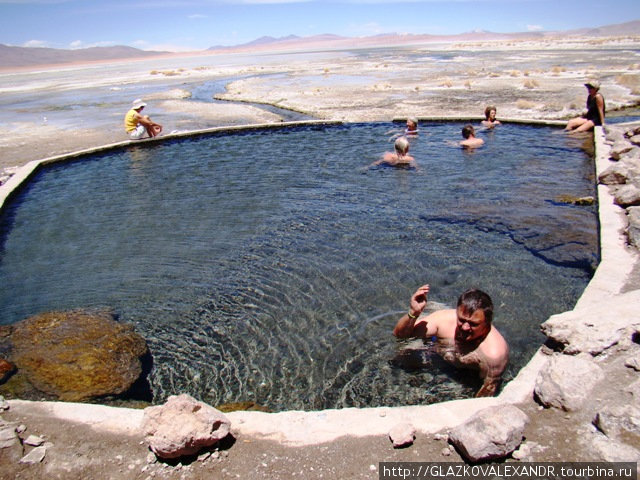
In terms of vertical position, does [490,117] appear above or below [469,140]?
above

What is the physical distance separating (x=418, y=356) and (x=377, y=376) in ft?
1.42

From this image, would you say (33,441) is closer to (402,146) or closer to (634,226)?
(634,226)

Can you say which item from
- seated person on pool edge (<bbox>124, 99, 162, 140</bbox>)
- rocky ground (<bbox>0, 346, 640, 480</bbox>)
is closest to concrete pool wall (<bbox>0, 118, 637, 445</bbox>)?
rocky ground (<bbox>0, 346, 640, 480</bbox>)

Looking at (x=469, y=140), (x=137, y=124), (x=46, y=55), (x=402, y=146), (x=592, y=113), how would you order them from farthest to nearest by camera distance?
1. (x=46, y=55)
2. (x=137, y=124)
3. (x=592, y=113)
4. (x=469, y=140)
5. (x=402, y=146)

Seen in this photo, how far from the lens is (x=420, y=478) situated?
249 cm

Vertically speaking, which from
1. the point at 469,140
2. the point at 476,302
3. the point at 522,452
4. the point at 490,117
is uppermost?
the point at 490,117

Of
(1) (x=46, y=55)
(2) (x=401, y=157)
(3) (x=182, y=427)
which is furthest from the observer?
(1) (x=46, y=55)

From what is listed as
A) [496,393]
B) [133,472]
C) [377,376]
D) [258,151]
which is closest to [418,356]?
[377,376]

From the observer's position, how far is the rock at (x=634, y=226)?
495 cm

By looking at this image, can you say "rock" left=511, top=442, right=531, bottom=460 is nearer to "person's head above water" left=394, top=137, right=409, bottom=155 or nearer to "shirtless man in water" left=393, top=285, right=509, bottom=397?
"shirtless man in water" left=393, top=285, right=509, bottom=397

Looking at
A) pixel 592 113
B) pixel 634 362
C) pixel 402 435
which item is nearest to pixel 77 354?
pixel 402 435

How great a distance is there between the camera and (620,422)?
2.57m

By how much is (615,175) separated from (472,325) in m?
5.16

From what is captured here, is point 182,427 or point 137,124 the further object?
point 137,124
